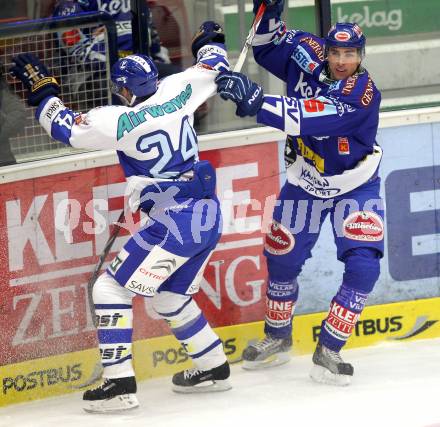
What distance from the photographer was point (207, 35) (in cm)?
612

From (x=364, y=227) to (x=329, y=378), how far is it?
0.68 m

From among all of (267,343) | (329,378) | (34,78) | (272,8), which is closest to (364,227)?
(329,378)

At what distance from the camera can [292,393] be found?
614 centimetres

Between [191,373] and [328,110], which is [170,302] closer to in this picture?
[191,373]

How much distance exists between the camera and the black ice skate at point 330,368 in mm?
6219

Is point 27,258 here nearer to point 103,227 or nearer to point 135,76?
point 103,227

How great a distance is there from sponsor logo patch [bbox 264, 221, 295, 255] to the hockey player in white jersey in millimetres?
532

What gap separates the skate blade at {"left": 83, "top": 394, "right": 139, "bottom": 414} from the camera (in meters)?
5.85

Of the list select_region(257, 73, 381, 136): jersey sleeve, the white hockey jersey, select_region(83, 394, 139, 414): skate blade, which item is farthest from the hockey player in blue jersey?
select_region(83, 394, 139, 414): skate blade

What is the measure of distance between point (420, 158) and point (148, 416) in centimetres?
196

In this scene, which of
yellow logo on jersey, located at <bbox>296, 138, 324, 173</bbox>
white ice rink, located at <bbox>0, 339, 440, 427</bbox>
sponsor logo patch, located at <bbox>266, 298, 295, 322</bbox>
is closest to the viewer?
white ice rink, located at <bbox>0, 339, 440, 427</bbox>

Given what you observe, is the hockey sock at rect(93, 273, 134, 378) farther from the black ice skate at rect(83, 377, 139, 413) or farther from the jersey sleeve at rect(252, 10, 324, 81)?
the jersey sleeve at rect(252, 10, 324, 81)

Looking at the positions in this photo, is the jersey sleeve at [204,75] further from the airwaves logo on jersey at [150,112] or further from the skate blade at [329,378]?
the skate blade at [329,378]

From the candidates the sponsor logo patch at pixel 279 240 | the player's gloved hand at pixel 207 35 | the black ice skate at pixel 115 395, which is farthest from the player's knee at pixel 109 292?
the player's gloved hand at pixel 207 35
